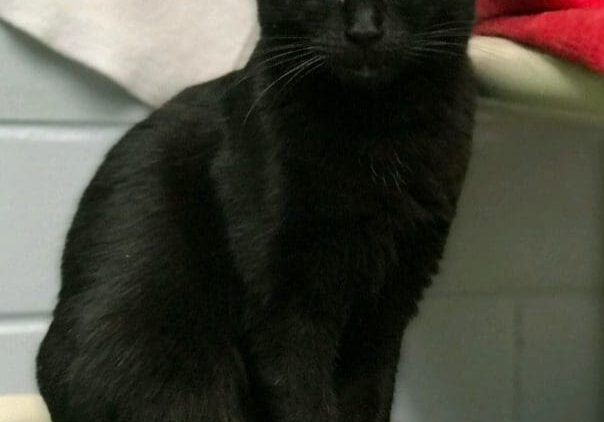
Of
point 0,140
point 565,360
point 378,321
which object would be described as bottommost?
point 565,360

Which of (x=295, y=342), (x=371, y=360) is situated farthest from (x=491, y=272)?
(x=295, y=342)

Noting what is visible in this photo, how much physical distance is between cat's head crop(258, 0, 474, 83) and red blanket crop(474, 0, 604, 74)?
4cm

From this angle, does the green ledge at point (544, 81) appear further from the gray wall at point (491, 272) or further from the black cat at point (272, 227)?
the gray wall at point (491, 272)

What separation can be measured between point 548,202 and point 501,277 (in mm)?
113

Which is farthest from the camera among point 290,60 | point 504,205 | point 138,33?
point 504,205

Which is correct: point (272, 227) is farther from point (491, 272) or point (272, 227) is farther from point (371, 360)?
point (491, 272)

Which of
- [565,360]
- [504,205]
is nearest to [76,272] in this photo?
[504,205]

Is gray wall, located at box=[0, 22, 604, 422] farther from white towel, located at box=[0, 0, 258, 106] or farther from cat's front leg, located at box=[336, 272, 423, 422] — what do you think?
cat's front leg, located at box=[336, 272, 423, 422]

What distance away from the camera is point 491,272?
3.21ft

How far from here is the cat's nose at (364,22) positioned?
0.59m

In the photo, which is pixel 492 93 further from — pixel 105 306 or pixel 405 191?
pixel 105 306

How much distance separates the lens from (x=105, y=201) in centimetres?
71

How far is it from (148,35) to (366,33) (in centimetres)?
32

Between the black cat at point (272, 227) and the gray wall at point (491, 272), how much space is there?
0.19 m
